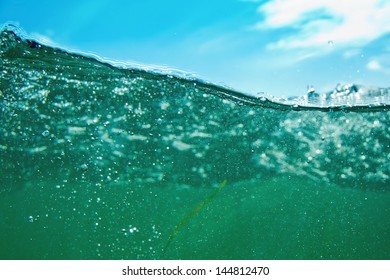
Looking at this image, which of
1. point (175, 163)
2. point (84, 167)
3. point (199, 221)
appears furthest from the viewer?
point (199, 221)

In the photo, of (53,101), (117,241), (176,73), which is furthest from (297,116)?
(117,241)

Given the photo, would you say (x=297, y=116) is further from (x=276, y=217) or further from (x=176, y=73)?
(x=276, y=217)

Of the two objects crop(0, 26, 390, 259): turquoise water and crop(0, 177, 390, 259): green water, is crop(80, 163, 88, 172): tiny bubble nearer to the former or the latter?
crop(0, 26, 390, 259): turquoise water

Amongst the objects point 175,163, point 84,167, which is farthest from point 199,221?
point 84,167

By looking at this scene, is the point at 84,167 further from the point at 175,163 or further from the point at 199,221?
the point at 199,221

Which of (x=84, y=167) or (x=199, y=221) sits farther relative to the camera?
(x=199, y=221)

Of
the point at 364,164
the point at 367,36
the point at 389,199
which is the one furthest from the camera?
the point at 389,199

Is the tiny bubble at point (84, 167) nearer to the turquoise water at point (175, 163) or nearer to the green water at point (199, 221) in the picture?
the turquoise water at point (175, 163)

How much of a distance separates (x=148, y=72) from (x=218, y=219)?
14.1 m

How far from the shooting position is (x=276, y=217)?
21.7 meters

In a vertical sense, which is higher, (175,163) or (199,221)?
(175,163)

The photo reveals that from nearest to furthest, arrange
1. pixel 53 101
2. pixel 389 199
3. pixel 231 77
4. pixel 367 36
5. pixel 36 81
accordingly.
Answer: pixel 367 36 < pixel 231 77 < pixel 36 81 < pixel 53 101 < pixel 389 199

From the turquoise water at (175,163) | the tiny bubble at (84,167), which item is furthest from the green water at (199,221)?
the tiny bubble at (84,167)

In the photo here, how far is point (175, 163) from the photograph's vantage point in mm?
13695
